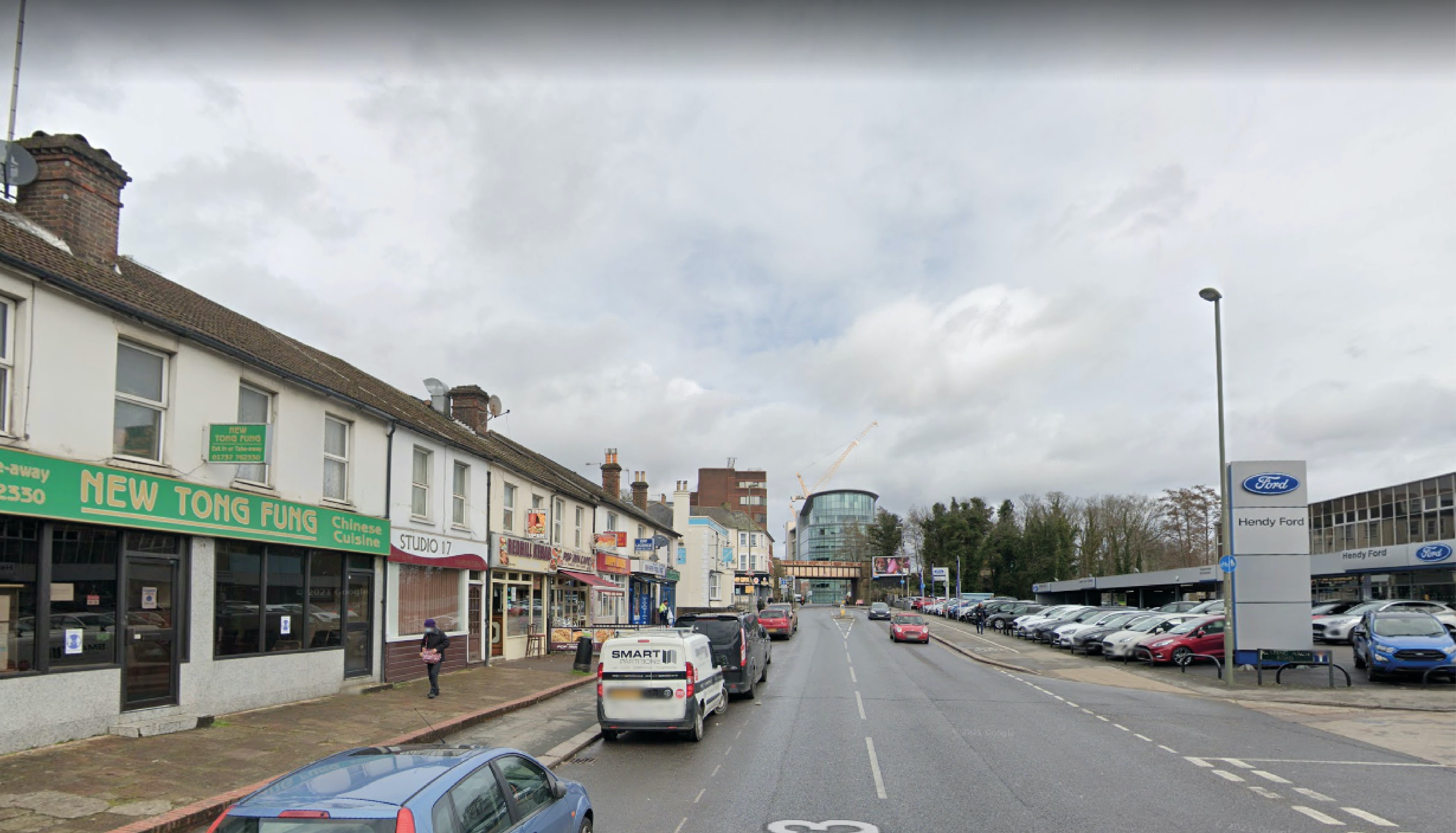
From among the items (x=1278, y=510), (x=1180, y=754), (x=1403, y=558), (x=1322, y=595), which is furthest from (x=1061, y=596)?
(x=1180, y=754)

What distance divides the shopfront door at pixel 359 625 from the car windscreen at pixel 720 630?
21.5 ft

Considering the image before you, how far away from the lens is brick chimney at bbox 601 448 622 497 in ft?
166

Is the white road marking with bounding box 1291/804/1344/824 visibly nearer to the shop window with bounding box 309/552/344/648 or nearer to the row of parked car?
the shop window with bounding box 309/552/344/648

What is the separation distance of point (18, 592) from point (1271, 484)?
87.1ft

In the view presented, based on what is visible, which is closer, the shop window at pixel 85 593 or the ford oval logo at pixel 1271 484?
the shop window at pixel 85 593

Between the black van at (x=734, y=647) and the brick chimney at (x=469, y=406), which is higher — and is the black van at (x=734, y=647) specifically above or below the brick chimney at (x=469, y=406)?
below

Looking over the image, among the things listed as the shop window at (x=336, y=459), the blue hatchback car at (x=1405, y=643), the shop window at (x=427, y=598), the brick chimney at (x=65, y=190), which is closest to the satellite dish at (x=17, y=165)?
the brick chimney at (x=65, y=190)

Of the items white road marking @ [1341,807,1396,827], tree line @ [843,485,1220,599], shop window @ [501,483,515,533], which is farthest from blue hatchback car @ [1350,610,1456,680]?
tree line @ [843,485,1220,599]

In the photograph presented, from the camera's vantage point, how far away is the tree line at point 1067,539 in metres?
79.5

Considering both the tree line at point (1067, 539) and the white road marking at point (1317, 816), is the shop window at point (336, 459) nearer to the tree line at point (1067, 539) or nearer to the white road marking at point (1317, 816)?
the white road marking at point (1317, 816)

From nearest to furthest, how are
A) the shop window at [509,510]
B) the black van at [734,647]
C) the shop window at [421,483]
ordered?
1. the black van at [734,647]
2. the shop window at [421,483]
3. the shop window at [509,510]

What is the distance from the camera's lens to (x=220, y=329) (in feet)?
53.3

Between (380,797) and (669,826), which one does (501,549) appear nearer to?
→ (669,826)

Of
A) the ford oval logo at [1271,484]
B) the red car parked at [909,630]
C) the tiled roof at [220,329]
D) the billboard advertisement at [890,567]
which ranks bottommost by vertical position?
the billboard advertisement at [890,567]
